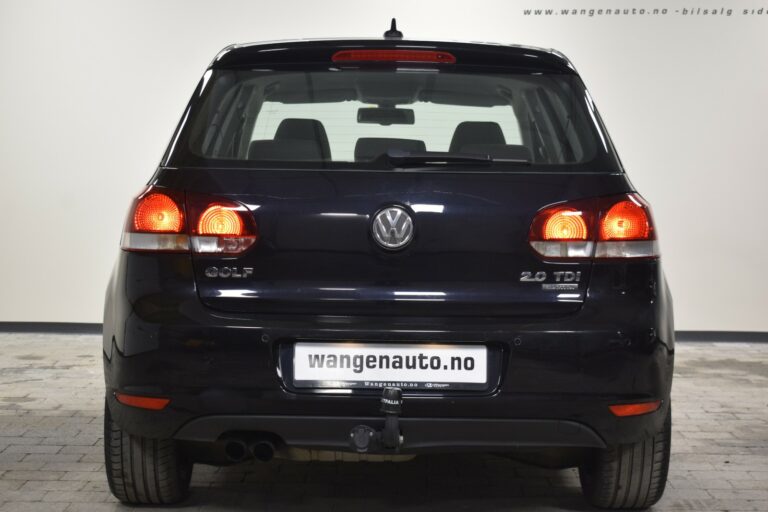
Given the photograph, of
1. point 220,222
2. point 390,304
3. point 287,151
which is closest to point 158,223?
point 220,222

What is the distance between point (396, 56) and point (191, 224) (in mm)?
729

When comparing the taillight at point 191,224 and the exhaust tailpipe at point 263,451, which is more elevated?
the taillight at point 191,224

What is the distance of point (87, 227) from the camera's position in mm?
8172

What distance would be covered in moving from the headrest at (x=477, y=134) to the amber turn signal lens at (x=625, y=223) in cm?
51

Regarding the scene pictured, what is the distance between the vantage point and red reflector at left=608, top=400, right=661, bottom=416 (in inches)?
116

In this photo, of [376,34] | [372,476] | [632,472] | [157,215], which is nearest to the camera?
[157,215]

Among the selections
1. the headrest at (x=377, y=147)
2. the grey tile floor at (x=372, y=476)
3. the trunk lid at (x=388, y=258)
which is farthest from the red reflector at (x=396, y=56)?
the grey tile floor at (x=372, y=476)

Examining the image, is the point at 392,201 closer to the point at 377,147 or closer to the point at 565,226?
the point at 377,147

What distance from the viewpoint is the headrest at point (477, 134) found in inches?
131

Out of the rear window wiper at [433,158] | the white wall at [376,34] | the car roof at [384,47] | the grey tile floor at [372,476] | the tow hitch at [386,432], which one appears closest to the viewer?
the tow hitch at [386,432]

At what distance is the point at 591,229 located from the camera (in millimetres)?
2924

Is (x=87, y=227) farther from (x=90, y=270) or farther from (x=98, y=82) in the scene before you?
(x=98, y=82)

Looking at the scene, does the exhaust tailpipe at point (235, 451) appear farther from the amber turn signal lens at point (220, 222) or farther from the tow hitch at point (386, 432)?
the amber turn signal lens at point (220, 222)

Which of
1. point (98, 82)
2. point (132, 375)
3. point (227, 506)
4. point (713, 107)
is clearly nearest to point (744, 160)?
point (713, 107)
